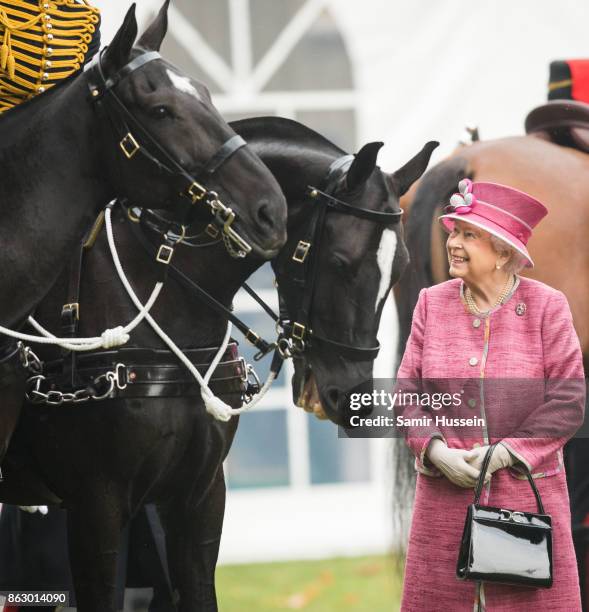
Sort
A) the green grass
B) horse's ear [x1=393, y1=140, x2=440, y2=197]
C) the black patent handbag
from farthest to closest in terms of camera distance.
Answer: the green grass → horse's ear [x1=393, y1=140, x2=440, y2=197] → the black patent handbag

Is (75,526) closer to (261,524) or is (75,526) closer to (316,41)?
(261,524)

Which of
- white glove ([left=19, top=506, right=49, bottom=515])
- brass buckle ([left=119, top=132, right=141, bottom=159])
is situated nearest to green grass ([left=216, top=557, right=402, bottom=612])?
white glove ([left=19, top=506, right=49, bottom=515])

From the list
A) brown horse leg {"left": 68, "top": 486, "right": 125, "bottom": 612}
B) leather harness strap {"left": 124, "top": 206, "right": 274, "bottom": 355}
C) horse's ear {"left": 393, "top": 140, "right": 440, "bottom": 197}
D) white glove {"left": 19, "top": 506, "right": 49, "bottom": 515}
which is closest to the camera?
brown horse leg {"left": 68, "top": 486, "right": 125, "bottom": 612}

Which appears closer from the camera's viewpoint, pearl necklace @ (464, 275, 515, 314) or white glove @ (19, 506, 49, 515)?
pearl necklace @ (464, 275, 515, 314)

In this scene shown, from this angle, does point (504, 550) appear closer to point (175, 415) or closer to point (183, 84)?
point (175, 415)

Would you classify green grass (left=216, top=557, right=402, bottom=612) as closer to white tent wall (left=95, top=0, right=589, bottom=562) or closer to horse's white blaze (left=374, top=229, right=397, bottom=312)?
white tent wall (left=95, top=0, right=589, bottom=562)

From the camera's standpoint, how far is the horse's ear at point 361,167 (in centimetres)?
336

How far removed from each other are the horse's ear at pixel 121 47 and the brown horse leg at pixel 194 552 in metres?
1.27

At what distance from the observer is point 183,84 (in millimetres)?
2941

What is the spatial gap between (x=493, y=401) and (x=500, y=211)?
1.68 feet

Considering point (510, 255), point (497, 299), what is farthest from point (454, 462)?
point (510, 255)

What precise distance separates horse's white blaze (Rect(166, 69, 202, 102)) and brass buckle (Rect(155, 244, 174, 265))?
1.63ft

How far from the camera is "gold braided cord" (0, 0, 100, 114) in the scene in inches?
128

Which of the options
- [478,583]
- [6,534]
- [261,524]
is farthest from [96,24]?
[261,524]
